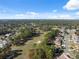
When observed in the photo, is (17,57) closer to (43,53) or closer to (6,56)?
(6,56)

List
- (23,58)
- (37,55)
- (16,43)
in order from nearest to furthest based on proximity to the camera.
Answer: (37,55), (23,58), (16,43)

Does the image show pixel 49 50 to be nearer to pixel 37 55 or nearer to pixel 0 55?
pixel 37 55

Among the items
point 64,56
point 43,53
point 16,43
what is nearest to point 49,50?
point 43,53

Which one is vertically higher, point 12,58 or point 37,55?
point 37,55

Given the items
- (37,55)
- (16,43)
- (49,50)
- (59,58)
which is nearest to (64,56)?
(59,58)

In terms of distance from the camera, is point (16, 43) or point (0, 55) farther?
point (16, 43)

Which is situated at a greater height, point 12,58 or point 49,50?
point 49,50

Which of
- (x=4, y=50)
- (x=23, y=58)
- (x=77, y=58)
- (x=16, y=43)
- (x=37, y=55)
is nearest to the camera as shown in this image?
(x=37, y=55)

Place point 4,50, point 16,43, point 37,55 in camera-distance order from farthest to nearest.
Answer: point 16,43 → point 4,50 → point 37,55

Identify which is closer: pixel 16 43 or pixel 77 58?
pixel 77 58
